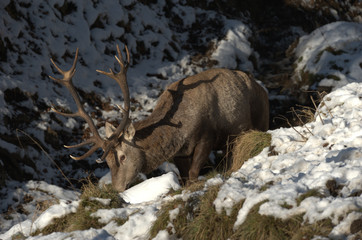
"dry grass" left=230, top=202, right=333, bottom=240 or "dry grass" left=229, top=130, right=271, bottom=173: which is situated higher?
"dry grass" left=230, top=202, right=333, bottom=240

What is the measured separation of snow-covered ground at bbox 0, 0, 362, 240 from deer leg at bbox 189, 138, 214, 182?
1.12m

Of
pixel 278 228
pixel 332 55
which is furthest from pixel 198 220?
pixel 332 55

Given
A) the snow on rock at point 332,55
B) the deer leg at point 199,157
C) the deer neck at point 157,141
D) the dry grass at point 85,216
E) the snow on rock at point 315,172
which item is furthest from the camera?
the snow on rock at point 332,55

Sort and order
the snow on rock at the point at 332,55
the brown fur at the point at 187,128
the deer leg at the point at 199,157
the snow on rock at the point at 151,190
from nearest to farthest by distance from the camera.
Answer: the snow on rock at the point at 151,190
the brown fur at the point at 187,128
the deer leg at the point at 199,157
the snow on rock at the point at 332,55

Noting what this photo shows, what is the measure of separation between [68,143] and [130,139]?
2.39m

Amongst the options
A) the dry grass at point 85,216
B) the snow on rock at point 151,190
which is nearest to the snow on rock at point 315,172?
the snow on rock at point 151,190

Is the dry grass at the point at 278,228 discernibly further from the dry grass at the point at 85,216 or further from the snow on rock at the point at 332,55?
the snow on rock at the point at 332,55

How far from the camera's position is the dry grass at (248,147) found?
18.6 ft

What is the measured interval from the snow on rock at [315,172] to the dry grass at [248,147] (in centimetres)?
20

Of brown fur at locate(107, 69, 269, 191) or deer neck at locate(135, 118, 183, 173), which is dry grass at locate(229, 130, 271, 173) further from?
deer neck at locate(135, 118, 183, 173)

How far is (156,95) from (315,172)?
6.50m

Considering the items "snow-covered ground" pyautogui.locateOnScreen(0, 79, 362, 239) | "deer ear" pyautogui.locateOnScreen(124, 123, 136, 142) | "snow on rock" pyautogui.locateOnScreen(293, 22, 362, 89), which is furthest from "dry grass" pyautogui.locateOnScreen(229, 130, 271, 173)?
"snow on rock" pyautogui.locateOnScreen(293, 22, 362, 89)

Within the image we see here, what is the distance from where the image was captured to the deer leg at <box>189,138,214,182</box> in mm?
6668

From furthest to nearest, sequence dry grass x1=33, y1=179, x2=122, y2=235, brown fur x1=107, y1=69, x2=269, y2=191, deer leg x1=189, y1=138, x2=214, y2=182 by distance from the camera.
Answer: deer leg x1=189, y1=138, x2=214, y2=182, brown fur x1=107, y1=69, x2=269, y2=191, dry grass x1=33, y1=179, x2=122, y2=235
